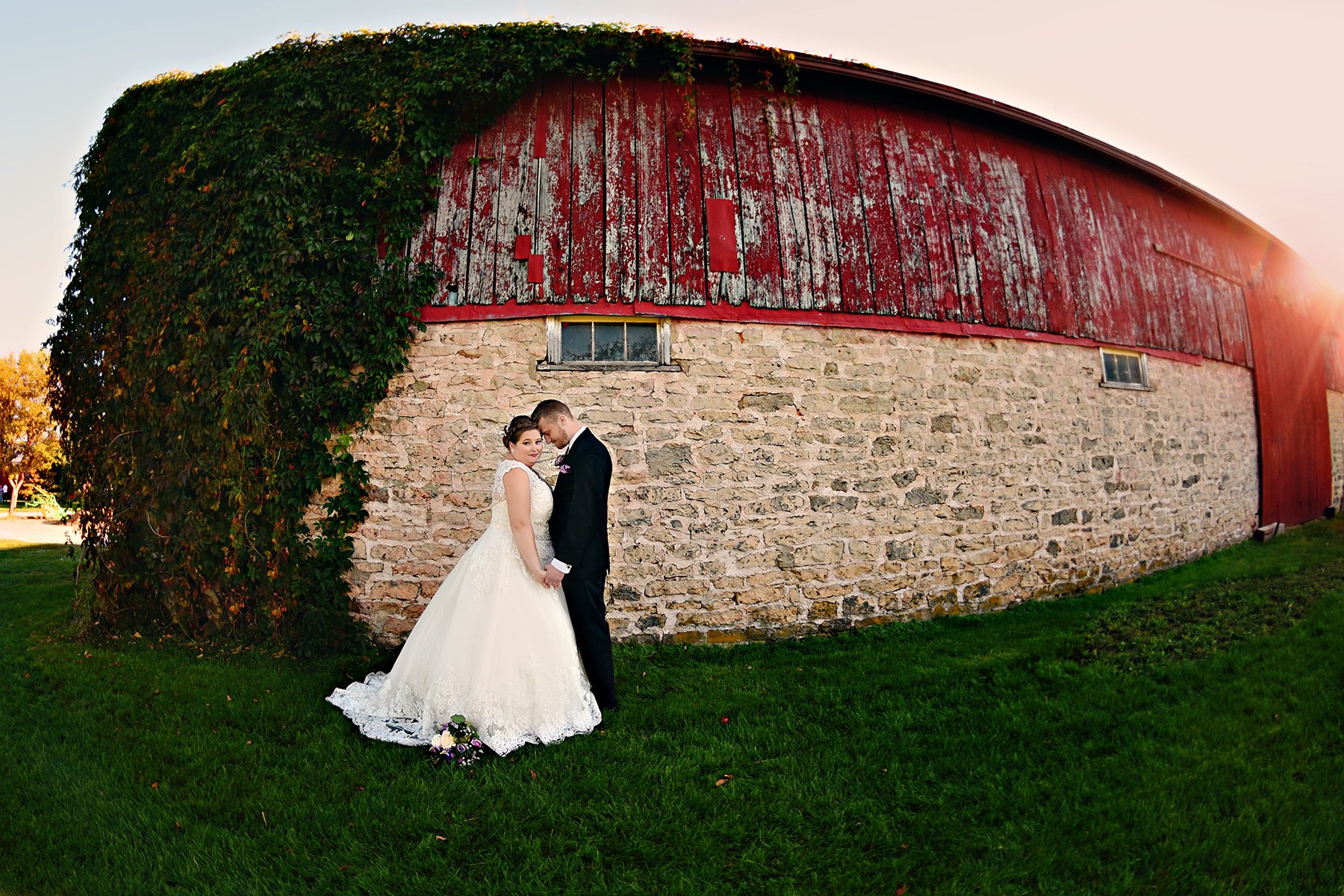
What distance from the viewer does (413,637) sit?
4.34 metres

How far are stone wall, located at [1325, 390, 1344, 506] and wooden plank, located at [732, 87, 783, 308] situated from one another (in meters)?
16.0

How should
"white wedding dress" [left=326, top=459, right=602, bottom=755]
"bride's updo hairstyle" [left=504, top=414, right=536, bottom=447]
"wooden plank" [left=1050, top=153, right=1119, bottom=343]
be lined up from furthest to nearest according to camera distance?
"wooden plank" [left=1050, top=153, right=1119, bottom=343] → "bride's updo hairstyle" [left=504, top=414, right=536, bottom=447] → "white wedding dress" [left=326, top=459, right=602, bottom=755]

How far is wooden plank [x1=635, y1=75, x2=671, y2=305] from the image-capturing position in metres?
5.89

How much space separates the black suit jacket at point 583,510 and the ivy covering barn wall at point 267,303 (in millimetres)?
2460

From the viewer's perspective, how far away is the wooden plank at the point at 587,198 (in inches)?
230

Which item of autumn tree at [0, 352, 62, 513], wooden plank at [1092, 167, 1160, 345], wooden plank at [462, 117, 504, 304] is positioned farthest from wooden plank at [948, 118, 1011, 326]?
autumn tree at [0, 352, 62, 513]

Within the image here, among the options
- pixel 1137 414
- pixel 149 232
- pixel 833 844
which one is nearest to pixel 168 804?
pixel 833 844

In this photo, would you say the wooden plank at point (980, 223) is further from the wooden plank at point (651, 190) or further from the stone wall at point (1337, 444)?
the stone wall at point (1337, 444)

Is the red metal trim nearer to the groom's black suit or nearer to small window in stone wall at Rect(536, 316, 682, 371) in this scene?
small window in stone wall at Rect(536, 316, 682, 371)

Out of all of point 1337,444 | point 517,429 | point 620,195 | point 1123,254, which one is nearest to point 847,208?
point 620,195

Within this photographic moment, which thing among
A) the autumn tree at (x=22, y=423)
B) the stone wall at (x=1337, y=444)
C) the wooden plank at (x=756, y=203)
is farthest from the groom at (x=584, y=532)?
the autumn tree at (x=22, y=423)

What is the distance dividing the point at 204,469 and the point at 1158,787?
734 centimetres

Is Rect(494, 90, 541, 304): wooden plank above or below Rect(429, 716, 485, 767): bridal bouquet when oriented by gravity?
above

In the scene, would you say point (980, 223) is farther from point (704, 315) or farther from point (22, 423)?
point (22, 423)
